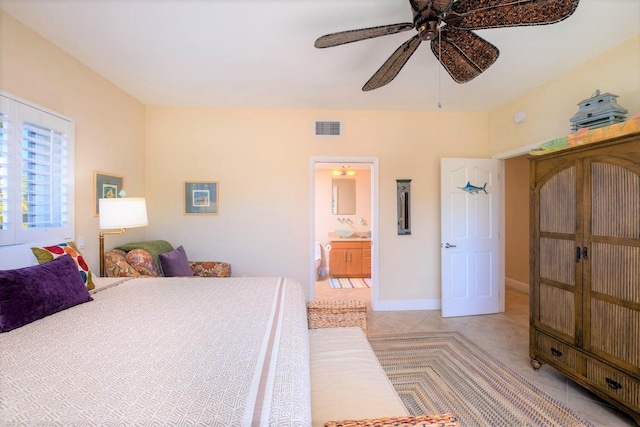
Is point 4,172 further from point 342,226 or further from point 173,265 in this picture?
point 342,226

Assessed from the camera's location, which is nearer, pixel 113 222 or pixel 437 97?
pixel 113 222

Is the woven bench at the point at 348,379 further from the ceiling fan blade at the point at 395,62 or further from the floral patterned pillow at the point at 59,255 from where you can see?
the ceiling fan blade at the point at 395,62

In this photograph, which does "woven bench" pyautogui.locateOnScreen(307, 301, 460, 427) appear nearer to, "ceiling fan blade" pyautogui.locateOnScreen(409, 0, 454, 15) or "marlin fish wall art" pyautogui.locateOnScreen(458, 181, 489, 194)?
"ceiling fan blade" pyautogui.locateOnScreen(409, 0, 454, 15)

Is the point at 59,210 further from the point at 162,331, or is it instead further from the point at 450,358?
the point at 450,358

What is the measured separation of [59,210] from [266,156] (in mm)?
2065

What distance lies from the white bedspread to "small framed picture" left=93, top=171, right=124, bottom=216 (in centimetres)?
144

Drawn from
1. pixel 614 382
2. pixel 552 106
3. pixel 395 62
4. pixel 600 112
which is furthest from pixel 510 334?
pixel 395 62

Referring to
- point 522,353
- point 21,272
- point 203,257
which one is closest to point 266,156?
point 203,257

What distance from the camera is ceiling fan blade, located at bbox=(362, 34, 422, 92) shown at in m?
1.56

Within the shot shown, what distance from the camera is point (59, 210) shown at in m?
2.16

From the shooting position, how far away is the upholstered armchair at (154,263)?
2.49 metres

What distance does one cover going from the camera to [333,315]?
1.88 m

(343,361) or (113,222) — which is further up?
(113,222)

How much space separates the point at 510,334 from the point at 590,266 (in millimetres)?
1422
